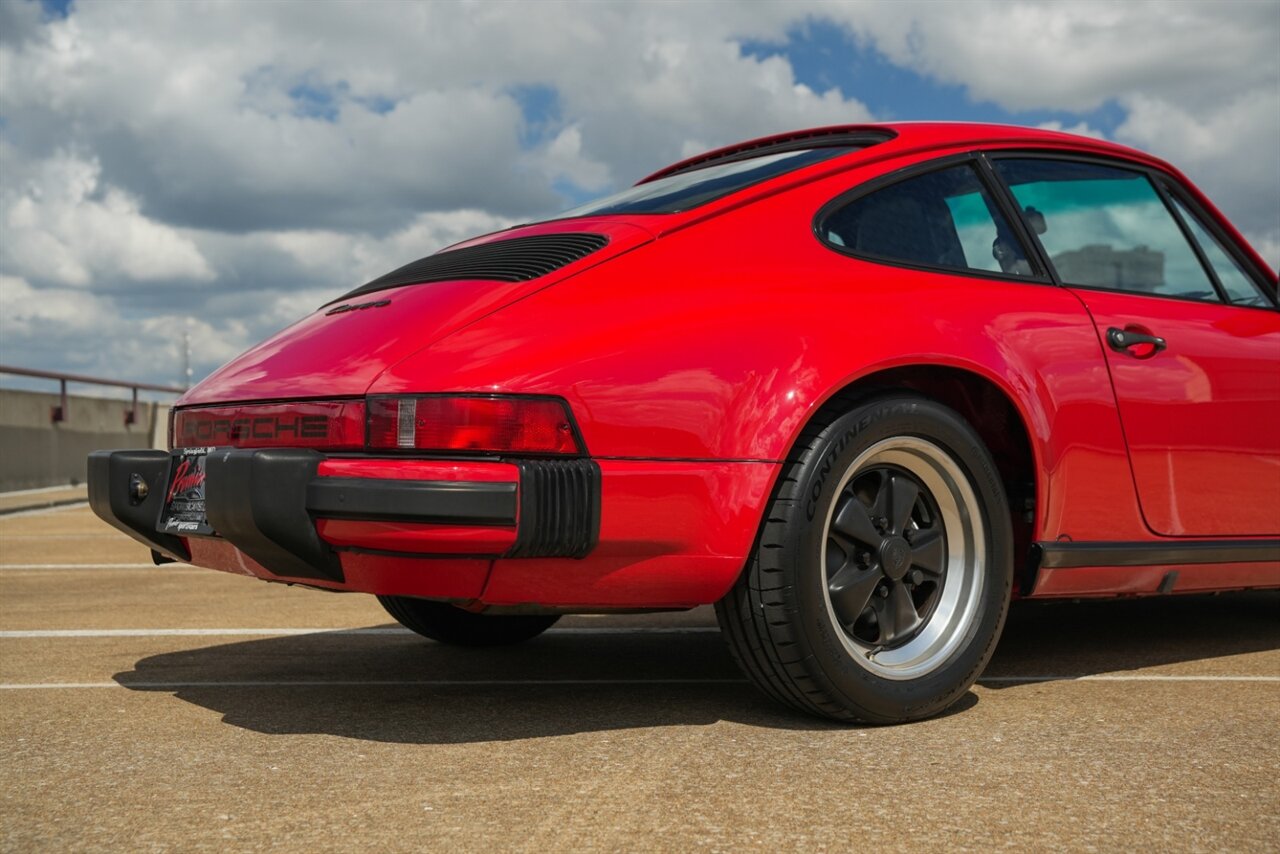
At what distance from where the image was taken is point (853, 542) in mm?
3344

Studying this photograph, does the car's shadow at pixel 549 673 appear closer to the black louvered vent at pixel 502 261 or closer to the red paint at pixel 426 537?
the red paint at pixel 426 537

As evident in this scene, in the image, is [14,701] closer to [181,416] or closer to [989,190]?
[181,416]

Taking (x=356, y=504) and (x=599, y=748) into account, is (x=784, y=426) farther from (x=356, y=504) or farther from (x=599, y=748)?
(x=356, y=504)

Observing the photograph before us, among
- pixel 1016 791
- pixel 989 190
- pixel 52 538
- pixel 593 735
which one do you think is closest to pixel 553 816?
pixel 593 735

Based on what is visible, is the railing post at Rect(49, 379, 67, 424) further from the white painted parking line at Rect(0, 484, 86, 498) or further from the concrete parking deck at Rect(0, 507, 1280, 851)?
the concrete parking deck at Rect(0, 507, 1280, 851)

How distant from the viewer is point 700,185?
12.3ft

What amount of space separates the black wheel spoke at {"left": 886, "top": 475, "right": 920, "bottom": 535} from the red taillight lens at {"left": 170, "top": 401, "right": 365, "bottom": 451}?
1.28 metres

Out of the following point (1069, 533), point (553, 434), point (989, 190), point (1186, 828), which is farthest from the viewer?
point (989, 190)

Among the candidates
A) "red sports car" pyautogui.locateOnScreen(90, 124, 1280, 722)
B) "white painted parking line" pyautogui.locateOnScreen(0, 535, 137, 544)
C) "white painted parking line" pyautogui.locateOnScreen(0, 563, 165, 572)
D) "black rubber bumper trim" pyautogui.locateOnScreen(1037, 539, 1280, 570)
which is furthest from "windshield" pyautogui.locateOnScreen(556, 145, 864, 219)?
"white painted parking line" pyautogui.locateOnScreen(0, 535, 137, 544)

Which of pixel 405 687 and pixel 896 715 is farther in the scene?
pixel 405 687

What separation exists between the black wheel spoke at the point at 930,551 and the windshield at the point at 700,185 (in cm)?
98

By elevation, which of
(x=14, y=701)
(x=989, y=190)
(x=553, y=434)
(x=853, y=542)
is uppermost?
(x=989, y=190)

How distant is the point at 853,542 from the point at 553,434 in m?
0.86

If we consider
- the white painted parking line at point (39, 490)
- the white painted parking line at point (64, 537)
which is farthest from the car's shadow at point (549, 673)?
the white painted parking line at point (39, 490)
